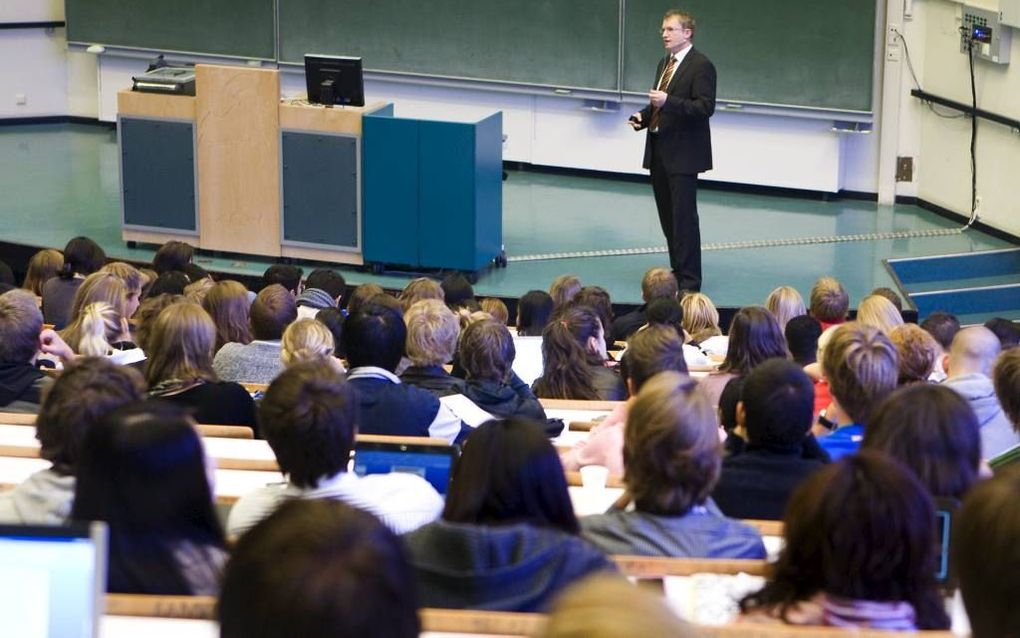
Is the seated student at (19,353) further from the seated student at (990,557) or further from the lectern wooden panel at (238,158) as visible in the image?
the lectern wooden panel at (238,158)

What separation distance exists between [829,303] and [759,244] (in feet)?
11.2

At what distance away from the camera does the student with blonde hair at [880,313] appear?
5445mm

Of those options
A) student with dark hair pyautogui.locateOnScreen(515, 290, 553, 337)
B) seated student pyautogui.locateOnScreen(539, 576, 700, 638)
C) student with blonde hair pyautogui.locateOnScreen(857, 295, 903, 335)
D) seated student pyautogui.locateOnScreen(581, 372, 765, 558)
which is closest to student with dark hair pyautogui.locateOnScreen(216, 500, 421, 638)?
seated student pyautogui.locateOnScreen(539, 576, 700, 638)

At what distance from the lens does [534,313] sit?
6.13 m

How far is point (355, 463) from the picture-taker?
313 centimetres

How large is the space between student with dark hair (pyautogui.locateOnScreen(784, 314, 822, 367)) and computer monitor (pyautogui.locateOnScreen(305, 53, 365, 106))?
3745 mm

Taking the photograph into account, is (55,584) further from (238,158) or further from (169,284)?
(238,158)

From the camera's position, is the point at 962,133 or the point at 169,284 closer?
the point at 169,284

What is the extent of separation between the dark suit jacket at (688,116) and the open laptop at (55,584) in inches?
244

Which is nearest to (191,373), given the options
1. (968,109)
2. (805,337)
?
(805,337)

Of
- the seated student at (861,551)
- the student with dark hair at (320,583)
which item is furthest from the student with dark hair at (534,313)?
the student with dark hair at (320,583)

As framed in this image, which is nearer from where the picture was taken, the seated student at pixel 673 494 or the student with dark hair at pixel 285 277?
the seated student at pixel 673 494

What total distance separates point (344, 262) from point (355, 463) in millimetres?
5516

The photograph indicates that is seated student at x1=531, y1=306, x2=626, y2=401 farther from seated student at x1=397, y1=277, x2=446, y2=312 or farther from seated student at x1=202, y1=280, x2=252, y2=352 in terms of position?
seated student at x1=202, y1=280, x2=252, y2=352
